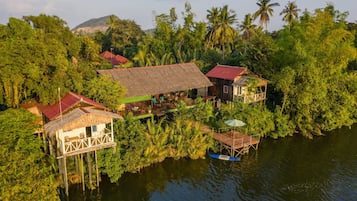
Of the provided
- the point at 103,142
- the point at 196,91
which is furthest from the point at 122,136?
the point at 196,91

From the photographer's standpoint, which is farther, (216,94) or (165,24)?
(165,24)

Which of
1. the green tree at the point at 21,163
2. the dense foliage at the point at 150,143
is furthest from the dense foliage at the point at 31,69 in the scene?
the dense foliage at the point at 150,143

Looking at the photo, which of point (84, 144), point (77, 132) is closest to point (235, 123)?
point (84, 144)

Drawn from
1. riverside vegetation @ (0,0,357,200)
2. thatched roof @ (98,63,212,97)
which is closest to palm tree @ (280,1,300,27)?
riverside vegetation @ (0,0,357,200)

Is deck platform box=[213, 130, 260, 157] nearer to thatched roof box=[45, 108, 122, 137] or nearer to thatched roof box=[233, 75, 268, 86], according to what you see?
thatched roof box=[233, 75, 268, 86]

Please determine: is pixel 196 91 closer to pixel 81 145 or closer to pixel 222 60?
pixel 222 60

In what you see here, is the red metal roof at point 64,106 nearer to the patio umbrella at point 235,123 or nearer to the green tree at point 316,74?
the patio umbrella at point 235,123
